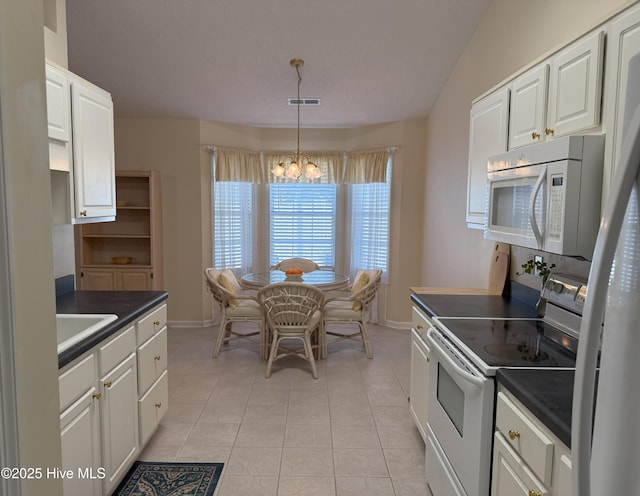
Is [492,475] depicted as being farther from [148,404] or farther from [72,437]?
[148,404]

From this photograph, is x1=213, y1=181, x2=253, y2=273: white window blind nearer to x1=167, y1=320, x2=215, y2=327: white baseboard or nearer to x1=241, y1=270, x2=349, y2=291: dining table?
x1=167, y1=320, x2=215, y2=327: white baseboard

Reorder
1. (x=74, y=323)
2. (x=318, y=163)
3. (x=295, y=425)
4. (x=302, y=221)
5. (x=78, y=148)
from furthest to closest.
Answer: (x=302, y=221), (x=318, y=163), (x=295, y=425), (x=78, y=148), (x=74, y=323)

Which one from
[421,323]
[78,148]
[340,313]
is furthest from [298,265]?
[78,148]

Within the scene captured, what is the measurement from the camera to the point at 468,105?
3637 millimetres

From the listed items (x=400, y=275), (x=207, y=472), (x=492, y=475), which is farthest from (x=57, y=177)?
(x=400, y=275)

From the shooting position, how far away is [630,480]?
0.67 m

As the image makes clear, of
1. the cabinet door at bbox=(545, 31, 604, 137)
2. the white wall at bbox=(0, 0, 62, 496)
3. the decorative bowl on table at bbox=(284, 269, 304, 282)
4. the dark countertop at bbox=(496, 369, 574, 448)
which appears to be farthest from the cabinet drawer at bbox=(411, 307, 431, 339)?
the white wall at bbox=(0, 0, 62, 496)

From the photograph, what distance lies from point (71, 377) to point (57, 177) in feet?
3.72

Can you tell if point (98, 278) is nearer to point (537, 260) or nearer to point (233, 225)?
point (233, 225)

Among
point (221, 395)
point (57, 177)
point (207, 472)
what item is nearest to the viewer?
point (57, 177)

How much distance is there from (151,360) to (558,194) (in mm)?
2301

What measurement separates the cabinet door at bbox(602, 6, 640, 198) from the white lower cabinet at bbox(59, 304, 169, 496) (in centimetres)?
209

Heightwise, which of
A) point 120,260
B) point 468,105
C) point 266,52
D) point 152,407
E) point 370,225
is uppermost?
point 266,52

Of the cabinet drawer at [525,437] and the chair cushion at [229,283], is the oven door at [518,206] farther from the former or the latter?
the chair cushion at [229,283]
